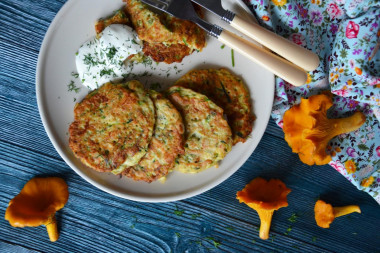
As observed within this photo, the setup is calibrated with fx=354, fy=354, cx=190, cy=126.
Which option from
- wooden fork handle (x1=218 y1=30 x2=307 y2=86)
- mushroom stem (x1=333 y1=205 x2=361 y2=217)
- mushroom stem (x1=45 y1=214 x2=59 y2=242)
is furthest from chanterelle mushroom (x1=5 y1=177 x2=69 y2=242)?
mushroom stem (x1=333 y1=205 x2=361 y2=217)

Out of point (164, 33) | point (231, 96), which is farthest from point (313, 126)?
point (164, 33)

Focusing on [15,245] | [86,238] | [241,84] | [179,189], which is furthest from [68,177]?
[241,84]

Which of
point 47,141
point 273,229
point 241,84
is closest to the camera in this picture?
point 241,84

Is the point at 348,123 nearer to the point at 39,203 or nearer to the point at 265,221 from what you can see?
the point at 265,221

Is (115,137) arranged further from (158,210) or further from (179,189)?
(158,210)

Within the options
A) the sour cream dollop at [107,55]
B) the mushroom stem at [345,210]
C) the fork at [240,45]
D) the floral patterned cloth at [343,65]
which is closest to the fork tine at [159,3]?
the fork at [240,45]

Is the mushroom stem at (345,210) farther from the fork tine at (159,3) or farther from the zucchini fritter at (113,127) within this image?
the fork tine at (159,3)
